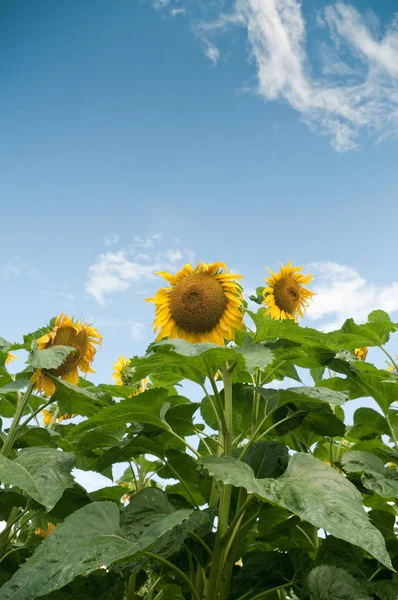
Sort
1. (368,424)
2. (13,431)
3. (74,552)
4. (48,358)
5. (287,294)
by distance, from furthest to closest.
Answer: (287,294), (368,424), (13,431), (48,358), (74,552)

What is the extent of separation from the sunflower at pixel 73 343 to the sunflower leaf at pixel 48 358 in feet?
0.93

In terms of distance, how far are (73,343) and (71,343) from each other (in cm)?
1

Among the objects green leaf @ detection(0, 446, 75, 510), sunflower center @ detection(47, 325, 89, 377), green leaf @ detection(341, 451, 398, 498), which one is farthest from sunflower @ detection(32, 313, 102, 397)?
green leaf @ detection(341, 451, 398, 498)

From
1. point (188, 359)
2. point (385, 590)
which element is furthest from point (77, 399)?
point (385, 590)

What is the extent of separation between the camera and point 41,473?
1811 millimetres

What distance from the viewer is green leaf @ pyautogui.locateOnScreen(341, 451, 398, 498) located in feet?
5.78

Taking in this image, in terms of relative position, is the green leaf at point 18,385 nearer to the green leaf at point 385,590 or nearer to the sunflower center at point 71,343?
the sunflower center at point 71,343

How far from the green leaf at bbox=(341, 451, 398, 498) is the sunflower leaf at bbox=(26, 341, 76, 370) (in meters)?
1.01

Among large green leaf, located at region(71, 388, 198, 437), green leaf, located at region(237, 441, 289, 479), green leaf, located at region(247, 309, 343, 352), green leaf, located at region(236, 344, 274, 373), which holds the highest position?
green leaf, located at region(247, 309, 343, 352)

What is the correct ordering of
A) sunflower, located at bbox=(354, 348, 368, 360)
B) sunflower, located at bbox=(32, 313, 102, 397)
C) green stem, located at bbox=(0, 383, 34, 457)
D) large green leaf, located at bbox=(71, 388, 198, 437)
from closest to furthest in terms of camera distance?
large green leaf, located at bbox=(71, 388, 198, 437) < green stem, located at bbox=(0, 383, 34, 457) < sunflower, located at bbox=(32, 313, 102, 397) < sunflower, located at bbox=(354, 348, 368, 360)

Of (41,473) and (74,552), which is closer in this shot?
(74,552)

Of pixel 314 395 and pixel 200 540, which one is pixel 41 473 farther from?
pixel 314 395

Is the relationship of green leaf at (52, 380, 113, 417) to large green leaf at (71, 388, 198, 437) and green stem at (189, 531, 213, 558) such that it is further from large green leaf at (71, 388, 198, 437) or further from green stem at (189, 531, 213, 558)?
green stem at (189, 531, 213, 558)

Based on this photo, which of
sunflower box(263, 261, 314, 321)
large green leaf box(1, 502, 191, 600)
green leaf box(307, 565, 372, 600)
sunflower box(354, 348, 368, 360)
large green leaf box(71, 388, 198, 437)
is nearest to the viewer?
large green leaf box(1, 502, 191, 600)
